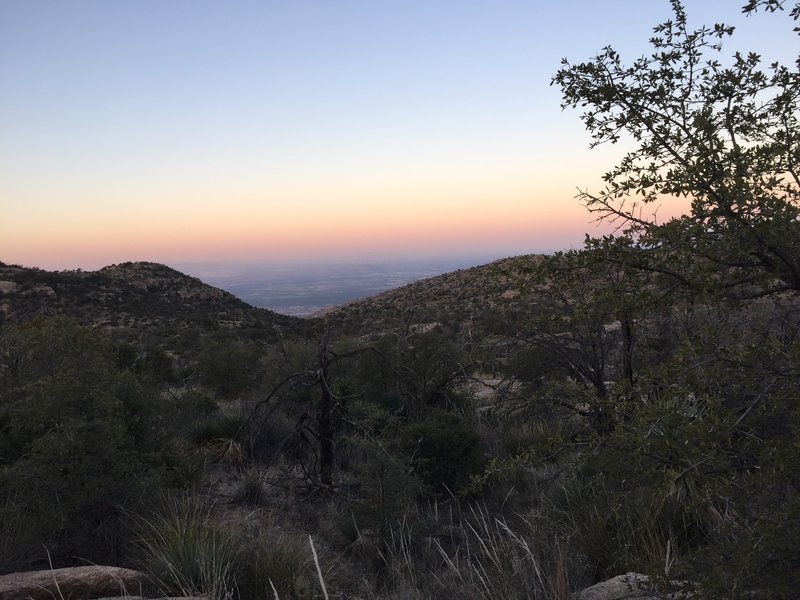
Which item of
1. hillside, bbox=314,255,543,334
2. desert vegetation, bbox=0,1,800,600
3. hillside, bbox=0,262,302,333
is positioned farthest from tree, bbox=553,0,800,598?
hillside, bbox=0,262,302,333

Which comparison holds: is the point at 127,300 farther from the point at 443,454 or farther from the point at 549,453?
the point at 549,453

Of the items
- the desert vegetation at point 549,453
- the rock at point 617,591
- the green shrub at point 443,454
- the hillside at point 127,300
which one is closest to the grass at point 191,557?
the desert vegetation at point 549,453

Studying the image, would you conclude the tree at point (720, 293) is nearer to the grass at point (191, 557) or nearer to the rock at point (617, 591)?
the rock at point (617, 591)

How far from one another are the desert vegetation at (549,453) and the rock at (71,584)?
0.33 m

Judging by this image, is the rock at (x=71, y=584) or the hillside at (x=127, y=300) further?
the hillside at (x=127, y=300)

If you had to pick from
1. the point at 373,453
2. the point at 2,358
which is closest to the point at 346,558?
the point at 373,453

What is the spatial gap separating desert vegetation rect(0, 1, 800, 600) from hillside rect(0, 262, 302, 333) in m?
32.3

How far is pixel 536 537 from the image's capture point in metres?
4.87

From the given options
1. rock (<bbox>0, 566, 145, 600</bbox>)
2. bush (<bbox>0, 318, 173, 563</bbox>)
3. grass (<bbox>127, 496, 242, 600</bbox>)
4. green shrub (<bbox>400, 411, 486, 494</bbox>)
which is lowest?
green shrub (<bbox>400, 411, 486, 494</bbox>)

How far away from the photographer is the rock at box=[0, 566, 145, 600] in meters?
3.85

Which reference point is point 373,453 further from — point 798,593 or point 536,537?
point 798,593

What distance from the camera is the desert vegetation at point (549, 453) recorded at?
9.13 feet

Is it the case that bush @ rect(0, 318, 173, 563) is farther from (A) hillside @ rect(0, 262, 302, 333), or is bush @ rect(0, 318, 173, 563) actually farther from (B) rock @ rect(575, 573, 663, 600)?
(A) hillside @ rect(0, 262, 302, 333)

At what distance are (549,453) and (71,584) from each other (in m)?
3.67
